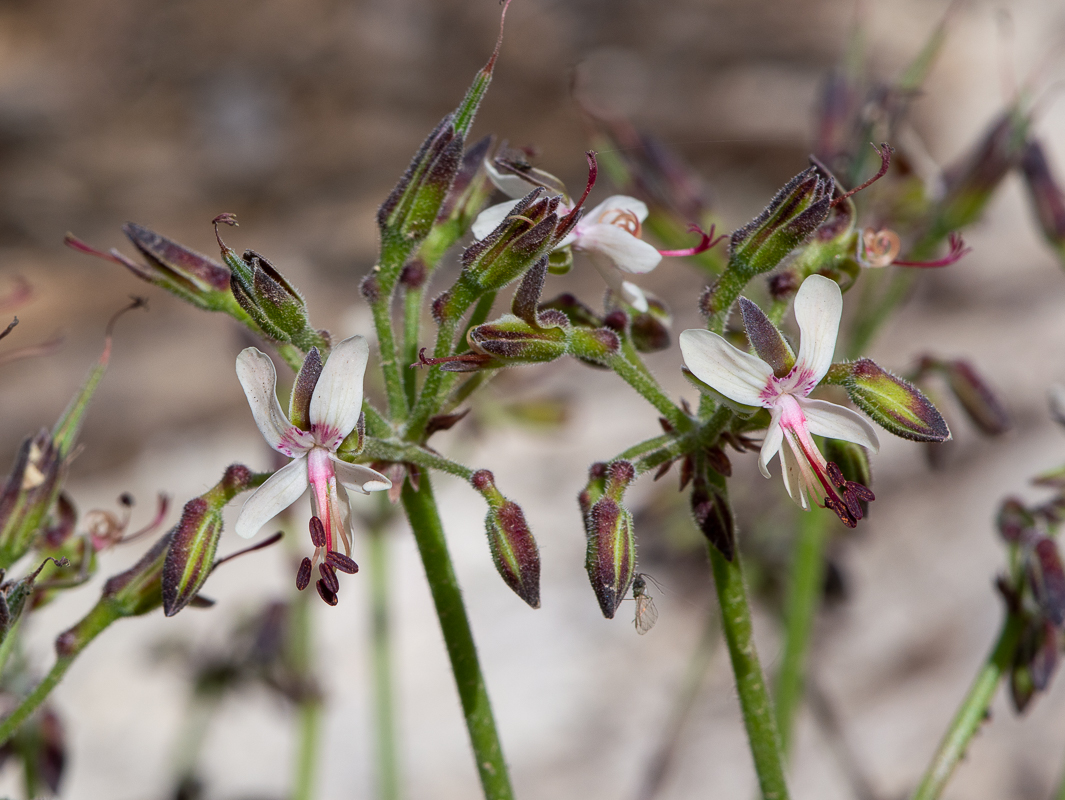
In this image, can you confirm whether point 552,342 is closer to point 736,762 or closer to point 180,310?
point 736,762

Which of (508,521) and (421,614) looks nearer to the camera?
(508,521)

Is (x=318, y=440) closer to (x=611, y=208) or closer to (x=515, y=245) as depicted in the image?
(x=515, y=245)

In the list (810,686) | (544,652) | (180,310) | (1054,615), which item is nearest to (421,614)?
(544,652)

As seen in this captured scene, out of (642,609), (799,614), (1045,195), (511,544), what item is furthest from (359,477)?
(1045,195)

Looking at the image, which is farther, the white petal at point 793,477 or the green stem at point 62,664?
the green stem at point 62,664

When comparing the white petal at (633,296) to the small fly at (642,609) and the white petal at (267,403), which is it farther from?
the white petal at (267,403)

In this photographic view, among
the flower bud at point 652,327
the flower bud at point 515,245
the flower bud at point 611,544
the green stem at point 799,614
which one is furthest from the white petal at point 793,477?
the green stem at point 799,614
